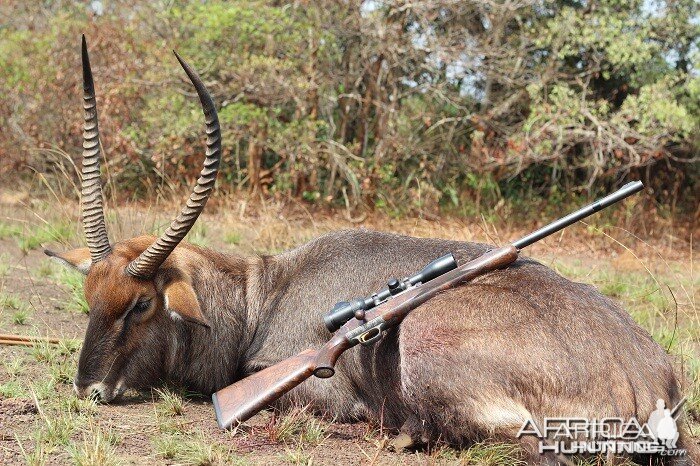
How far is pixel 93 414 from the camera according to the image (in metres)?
4.89

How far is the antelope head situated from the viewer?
5.05 metres

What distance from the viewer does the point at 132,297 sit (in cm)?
515

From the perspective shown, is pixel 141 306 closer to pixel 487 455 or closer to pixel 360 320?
pixel 360 320

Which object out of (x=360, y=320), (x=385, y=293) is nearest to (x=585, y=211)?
(x=385, y=293)

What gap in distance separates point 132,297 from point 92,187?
0.87 metres

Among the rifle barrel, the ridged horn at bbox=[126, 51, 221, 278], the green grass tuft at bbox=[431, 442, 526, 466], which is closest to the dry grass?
the green grass tuft at bbox=[431, 442, 526, 466]

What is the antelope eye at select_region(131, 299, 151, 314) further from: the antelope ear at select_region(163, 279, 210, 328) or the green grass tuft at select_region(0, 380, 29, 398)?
the green grass tuft at select_region(0, 380, 29, 398)

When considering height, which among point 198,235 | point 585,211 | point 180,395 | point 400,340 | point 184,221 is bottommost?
point 198,235

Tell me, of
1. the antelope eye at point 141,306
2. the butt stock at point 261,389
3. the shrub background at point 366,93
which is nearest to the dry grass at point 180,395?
the butt stock at point 261,389

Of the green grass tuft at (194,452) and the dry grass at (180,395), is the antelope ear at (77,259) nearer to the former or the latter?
the dry grass at (180,395)

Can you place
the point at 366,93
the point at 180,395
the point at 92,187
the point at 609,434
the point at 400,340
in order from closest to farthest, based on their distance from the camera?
the point at 609,434, the point at 400,340, the point at 180,395, the point at 92,187, the point at 366,93

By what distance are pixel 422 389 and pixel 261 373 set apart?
0.98m

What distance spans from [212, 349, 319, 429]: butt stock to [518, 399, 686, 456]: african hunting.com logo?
134 centimetres

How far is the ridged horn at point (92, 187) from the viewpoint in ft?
17.5
